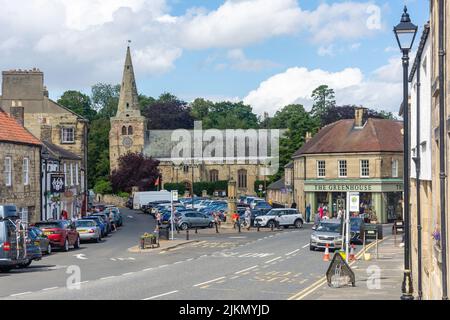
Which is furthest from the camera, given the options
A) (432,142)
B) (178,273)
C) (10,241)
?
(178,273)

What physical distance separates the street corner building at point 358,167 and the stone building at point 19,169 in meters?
27.4

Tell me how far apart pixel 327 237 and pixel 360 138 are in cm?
3155

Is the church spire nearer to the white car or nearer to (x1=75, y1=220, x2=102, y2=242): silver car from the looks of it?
the white car

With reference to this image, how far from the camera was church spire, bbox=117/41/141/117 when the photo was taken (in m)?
119

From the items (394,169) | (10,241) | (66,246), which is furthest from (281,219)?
(10,241)

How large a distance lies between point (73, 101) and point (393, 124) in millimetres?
86594

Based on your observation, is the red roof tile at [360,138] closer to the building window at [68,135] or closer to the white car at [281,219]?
the white car at [281,219]

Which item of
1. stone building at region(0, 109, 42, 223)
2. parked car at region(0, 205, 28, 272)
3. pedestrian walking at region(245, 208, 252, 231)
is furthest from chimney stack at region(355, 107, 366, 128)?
parked car at region(0, 205, 28, 272)

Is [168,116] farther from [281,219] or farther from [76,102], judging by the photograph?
[281,219]

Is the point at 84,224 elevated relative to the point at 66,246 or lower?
elevated

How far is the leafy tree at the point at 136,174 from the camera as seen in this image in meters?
100

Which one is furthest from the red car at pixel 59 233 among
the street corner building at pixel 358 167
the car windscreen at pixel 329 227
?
the street corner building at pixel 358 167

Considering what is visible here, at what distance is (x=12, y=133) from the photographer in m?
41.4
